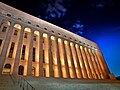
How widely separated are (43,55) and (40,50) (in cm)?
231

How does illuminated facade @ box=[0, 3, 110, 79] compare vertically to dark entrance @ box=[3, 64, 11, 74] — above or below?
above

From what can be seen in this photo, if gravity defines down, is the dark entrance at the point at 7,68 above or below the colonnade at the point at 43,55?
below

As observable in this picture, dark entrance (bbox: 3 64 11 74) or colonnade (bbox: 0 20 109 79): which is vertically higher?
colonnade (bbox: 0 20 109 79)

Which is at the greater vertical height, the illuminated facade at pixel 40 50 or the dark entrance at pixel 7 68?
the illuminated facade at pixel 40 50

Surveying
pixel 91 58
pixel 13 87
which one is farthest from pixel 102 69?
pixel 13 87

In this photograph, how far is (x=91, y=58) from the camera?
24.8m

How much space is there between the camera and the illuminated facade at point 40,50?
14.2 m

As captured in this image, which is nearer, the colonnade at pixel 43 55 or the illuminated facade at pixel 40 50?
the colonnade at pixel 43 55

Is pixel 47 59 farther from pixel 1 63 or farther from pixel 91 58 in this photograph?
pixel 91 58

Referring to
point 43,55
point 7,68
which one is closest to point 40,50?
point 43,55

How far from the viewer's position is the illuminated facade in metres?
14.2

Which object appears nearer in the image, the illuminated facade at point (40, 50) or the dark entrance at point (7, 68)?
the dark entrance at point (7, 68)

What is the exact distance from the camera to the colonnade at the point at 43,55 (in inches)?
554

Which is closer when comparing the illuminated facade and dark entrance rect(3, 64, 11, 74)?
dark entrance rect(3, 64, 11, 74)
